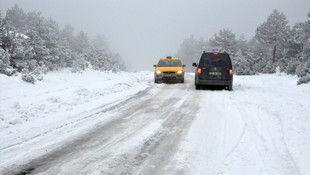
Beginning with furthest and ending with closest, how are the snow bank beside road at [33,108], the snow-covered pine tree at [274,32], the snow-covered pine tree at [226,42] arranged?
the snow-covered pine tree at [226,42] < the snow-covered pine tree at [274,32] < the snow bank beside road at [33,108]

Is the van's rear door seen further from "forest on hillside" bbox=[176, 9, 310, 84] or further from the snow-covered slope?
"forest on hillside" bbox=[176, 9, 310, 84]

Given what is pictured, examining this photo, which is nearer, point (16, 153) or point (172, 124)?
point (16, 153)

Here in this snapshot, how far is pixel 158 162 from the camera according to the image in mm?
3348

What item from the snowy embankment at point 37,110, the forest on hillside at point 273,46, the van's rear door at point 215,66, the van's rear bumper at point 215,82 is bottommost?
the snowy embankment at point 37,110

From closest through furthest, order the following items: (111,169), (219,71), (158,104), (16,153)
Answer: (111,169)
(16,153)
(158,104)
(219,71)

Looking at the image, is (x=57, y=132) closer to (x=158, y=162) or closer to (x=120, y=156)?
(x=120, y=156)

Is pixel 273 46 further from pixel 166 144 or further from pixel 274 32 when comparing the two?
pixel 166 144

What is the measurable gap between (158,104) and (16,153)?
4.87m

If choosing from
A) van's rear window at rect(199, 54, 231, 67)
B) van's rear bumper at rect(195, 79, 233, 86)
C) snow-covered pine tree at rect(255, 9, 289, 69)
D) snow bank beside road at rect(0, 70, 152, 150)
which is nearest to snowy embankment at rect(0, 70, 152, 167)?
snow bank beside road at rect(0, 70, 152, 150)

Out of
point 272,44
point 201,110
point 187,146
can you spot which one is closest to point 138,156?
point 187,146

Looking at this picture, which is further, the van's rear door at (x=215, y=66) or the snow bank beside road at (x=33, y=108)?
the van's rear door at (x=215, y=66)

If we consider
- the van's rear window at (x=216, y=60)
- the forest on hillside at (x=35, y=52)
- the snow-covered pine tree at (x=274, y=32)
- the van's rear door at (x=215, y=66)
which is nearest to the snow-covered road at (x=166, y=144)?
the van's rear door at (x=215, y=66)

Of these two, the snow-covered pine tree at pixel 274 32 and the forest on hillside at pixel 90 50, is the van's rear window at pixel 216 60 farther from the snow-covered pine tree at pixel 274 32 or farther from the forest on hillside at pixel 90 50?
the snow-covered pine tree at pixel 274 32

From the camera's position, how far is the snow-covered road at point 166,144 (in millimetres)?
3180
